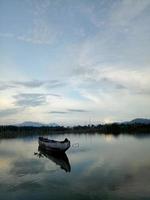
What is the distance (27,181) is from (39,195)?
696cm

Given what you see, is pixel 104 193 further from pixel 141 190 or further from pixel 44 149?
pixel 44 149

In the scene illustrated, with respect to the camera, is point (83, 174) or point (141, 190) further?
point (83, 174)

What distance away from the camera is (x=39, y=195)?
23.5 m

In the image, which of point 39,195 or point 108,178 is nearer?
point 39,195

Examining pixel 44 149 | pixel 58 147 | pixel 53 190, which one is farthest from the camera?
pixel 44 149

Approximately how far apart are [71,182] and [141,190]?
8170 millimetres

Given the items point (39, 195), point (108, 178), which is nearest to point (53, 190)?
point (39, 195)

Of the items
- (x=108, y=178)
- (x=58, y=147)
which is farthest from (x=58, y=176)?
(x=58, y=147)

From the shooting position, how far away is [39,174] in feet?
112

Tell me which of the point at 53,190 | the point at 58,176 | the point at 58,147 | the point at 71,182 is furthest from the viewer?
the point at 58,147

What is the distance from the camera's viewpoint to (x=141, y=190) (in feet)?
76.0

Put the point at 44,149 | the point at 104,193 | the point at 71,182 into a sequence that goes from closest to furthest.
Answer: the point at 104,193, the point at 71,182, the point at 44,149

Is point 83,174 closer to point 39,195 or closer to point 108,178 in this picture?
point 108,178

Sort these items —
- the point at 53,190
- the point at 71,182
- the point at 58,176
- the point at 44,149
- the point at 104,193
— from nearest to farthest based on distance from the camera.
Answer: the point at 104,193, the point at 53,190, the point at 71,182, the point at 58,176, the point at 44,149
